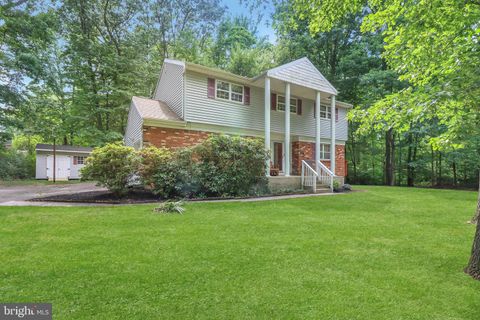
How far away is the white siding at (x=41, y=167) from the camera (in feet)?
63.4

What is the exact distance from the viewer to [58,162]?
19.0 metres

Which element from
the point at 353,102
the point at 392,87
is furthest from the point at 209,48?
the point at 392,87

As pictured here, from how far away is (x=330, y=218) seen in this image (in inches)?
242

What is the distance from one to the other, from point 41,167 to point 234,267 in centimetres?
2183

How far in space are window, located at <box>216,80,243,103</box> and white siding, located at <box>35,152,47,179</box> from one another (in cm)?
Result: 1553

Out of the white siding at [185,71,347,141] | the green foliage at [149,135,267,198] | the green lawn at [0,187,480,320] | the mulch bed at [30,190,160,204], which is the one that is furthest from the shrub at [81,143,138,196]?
the white siding at [185,71,347,141]

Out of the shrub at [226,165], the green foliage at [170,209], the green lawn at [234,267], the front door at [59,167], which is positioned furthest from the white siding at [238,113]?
the front door at [59,167]

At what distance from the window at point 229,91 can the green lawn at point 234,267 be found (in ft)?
24.7

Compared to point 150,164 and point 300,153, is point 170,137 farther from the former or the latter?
point 300,153

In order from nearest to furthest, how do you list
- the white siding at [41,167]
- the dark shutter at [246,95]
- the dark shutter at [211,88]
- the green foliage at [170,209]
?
the green foliage at [170,209] < the dark shutter at [211,88] < the dark shutter at [246,95] < the white siding at [41,167]

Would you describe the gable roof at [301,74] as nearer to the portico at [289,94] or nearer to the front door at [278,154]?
the portico at [289,94]

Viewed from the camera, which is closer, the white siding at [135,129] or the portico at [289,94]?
the white siding at [135,129]

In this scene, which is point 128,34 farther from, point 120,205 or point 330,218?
point 330,218

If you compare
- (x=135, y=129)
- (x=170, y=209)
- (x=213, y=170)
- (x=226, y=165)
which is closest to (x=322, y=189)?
(x=226, y=165)
